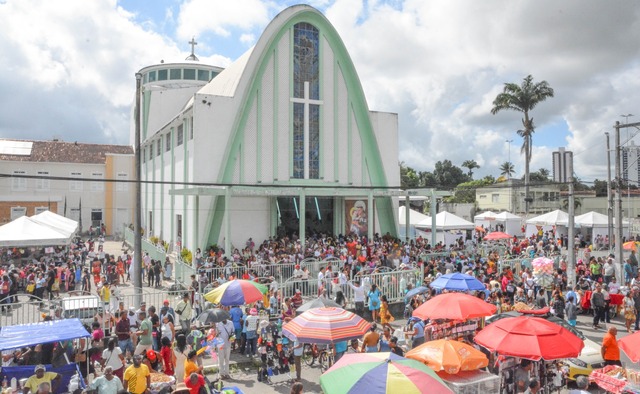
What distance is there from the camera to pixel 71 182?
131 ft

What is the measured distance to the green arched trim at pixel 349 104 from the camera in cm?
2330

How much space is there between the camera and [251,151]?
950 inches

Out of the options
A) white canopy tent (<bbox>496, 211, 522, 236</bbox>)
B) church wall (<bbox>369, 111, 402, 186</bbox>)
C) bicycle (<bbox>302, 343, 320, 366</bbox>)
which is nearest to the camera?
bicycle (<bbox>302, 343, 320, 366</bbox>)

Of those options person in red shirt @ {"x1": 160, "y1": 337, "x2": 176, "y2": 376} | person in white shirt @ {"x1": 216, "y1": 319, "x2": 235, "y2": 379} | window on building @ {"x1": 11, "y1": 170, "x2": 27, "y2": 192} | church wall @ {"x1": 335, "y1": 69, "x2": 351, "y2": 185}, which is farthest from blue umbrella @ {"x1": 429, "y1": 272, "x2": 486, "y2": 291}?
window on building @ {"x1": 11, "y1": 170, "x2": 27, "y2": 192}

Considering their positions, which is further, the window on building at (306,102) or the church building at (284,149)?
the window on building at (306,102)

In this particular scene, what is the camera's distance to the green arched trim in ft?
76.4

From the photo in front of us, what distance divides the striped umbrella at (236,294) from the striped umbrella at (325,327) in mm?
2256

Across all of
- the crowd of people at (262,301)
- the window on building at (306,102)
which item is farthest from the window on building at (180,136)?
the crowd of people at (262,301)

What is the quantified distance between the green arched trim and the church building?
2.1 inches

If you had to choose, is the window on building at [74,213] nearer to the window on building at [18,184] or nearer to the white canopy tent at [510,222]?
the window on building at [18,184]

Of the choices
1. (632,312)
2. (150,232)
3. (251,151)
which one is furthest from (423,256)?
(150,232)

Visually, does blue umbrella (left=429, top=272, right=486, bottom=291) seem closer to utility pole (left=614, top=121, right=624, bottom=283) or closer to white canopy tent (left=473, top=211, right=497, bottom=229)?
utility pole (left=614, top=121, right=624, bottom=283)

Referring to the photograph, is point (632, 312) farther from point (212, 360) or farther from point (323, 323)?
point (212, 360)

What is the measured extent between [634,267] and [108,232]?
3709 cm
